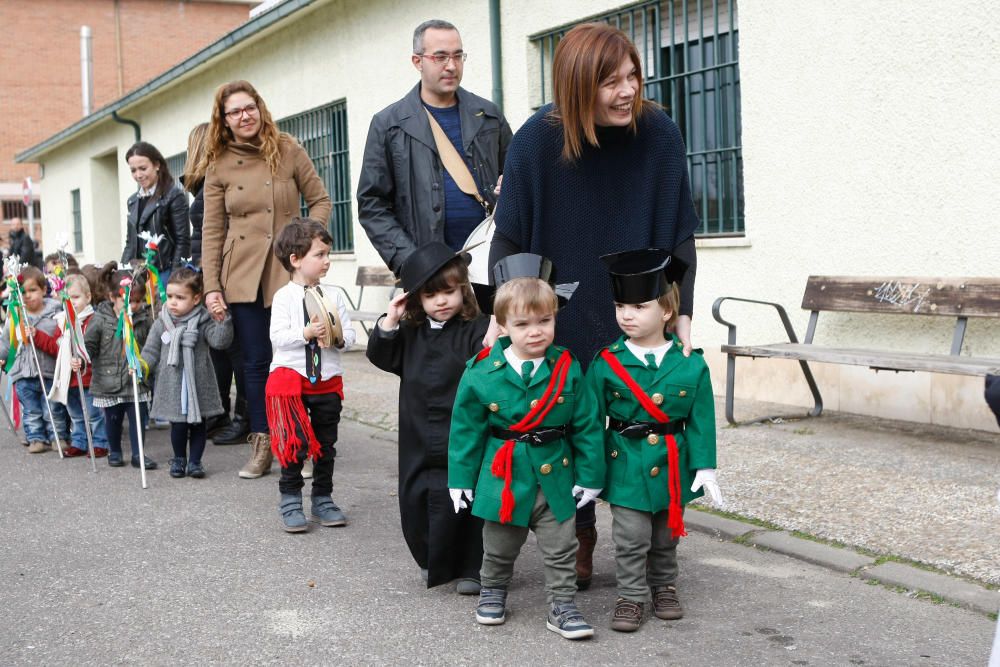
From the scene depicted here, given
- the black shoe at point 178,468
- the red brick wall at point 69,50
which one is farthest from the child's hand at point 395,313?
the red brick wall at point 69,50

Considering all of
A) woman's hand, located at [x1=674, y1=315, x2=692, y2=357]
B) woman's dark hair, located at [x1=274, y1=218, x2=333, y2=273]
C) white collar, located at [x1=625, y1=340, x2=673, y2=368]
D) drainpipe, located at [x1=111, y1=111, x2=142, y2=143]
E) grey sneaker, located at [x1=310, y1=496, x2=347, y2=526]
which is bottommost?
grey sneaker, located at [x1=310, y1=496, x2=347, y2=526]

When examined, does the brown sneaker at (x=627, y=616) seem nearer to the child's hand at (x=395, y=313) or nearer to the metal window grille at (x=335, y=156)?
the child's hand at (x=395, y=313)

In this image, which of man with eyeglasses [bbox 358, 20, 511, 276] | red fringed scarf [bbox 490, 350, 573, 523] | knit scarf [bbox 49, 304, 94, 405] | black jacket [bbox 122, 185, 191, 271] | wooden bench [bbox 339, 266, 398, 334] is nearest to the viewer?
red fringed scarf [bbox 490, 350, 573, 523]

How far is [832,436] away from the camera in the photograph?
6566 mm

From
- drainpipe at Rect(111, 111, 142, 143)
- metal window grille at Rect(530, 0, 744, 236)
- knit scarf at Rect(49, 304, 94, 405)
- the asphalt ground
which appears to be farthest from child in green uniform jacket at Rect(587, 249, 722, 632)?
drainpipe at Rect(111, 111, 142, 143)

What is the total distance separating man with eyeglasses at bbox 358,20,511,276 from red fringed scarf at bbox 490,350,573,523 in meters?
1.19

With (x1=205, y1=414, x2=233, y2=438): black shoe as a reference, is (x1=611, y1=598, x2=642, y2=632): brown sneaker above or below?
below

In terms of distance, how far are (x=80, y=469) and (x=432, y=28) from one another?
12.5 feet

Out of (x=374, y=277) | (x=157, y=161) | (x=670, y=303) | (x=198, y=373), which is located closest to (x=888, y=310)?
(x=670, y=303)

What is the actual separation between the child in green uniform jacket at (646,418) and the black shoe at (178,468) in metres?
3.42

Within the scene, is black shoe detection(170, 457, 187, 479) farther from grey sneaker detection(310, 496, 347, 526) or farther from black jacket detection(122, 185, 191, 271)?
black jacket detection(122, 185, 191, 271)

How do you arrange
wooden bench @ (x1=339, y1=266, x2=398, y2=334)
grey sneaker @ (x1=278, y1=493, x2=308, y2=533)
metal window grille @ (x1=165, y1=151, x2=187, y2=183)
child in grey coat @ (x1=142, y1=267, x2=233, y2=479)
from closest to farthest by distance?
grey sneaker @ (x1=278, y1=493, x2=308, y2=533) < child in grey coat @ (x1=142, y1=267, x2=233, y2=479) < wooden bench @ (x1=339, y1=266, x2=398, y2=334) < metal window grille @ (x1=165, y1=151, x2=187, y2=183)

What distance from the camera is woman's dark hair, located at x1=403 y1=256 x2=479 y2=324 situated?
13.2 feet

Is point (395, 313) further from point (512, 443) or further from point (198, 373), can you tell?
point (198, 373)
